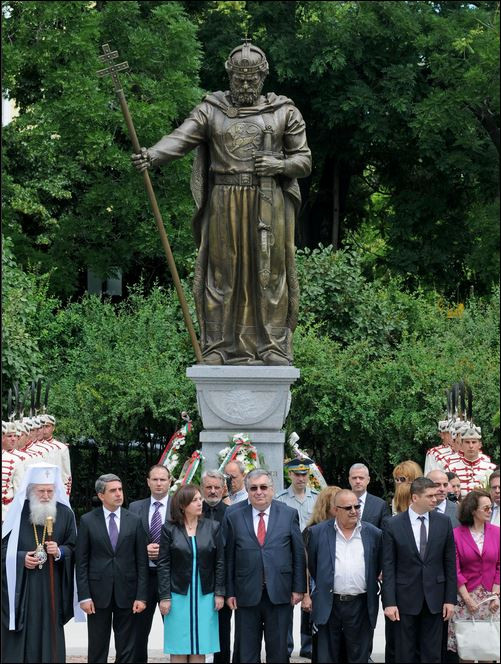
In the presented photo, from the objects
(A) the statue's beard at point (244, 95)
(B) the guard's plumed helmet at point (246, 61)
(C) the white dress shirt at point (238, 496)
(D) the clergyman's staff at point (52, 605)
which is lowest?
(D) the clergyman's staff at point (52, 605)

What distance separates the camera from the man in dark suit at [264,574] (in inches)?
397

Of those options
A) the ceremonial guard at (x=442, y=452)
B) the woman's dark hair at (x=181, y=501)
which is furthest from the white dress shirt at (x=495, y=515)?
the ceremonial guard at (x=442, y=452)

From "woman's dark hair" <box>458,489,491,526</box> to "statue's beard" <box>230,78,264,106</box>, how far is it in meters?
4.98

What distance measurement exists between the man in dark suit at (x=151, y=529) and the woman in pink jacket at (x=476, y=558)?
2.11 metres

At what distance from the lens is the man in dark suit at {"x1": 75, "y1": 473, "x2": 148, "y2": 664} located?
10.3 m

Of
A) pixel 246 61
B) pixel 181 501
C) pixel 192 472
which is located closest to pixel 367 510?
pixel 181 501

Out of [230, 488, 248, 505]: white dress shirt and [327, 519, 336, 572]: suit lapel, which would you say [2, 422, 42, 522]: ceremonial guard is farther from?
[327, 519, 336, 572]: suit lapel

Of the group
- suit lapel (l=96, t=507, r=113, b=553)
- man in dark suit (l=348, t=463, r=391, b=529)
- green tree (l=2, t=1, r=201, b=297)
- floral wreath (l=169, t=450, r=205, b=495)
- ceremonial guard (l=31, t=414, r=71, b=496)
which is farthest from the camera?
green tree (l=2, t=1, r=201, b=297)

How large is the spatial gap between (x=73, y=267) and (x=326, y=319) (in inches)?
230

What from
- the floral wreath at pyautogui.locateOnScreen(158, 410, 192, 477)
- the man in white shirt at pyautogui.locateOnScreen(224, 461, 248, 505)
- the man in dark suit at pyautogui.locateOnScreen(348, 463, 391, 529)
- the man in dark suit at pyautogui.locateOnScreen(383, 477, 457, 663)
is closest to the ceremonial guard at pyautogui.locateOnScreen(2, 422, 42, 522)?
the floral wreath at pyautogui.locateOnScreen(158, 410, 192, 477)

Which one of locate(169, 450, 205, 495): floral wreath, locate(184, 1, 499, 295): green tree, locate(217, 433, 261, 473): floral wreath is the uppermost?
locate(184, 1, 499, 295): green tree

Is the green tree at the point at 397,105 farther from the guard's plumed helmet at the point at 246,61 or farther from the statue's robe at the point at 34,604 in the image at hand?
the statue's robe at the point at 34,604

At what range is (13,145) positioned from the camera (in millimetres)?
23906

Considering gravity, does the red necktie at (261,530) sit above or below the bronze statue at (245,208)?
below
